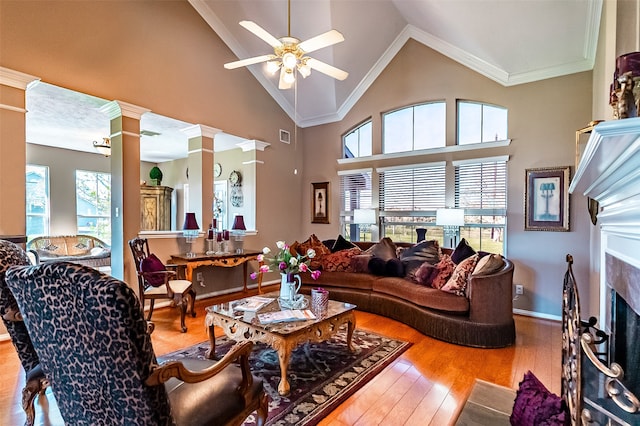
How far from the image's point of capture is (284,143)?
6270mm

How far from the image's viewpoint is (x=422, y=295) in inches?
139

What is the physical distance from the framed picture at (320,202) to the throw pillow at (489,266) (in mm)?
3285

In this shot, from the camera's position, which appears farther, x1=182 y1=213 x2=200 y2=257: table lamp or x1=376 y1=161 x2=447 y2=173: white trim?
x1=376 y1=161 x2=447 y2=173: white trim

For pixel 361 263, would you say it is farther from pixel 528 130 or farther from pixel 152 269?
pixel 528 130

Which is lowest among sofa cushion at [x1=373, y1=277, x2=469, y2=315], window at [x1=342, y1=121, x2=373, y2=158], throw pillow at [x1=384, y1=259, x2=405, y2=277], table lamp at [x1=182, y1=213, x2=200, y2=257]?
sofa cushion at [x1=373, y1=277, x2=469, y2=315]

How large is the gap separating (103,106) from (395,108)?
14.0ft

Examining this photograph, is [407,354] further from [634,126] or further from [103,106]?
[103,106]

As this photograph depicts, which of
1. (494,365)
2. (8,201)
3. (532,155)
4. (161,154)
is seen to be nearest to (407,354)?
(494,365)

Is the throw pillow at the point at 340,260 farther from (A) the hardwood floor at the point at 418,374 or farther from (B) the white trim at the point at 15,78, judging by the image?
(B) the white trim at the point at 15,78

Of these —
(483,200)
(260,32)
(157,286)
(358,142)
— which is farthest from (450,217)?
(157,286)

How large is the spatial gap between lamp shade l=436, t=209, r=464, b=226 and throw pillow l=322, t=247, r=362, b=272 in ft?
4.24

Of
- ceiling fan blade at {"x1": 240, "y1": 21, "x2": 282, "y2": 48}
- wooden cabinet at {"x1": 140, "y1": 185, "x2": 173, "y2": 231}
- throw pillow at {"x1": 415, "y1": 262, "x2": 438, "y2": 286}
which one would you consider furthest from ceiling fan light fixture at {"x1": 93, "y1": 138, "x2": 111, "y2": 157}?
throw pillow at {"x1": 415, "y1": 262, "x2": 438, "y2": 286}

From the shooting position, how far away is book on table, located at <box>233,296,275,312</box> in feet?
9.11

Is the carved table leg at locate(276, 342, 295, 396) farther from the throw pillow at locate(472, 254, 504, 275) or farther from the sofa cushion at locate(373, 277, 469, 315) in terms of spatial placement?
the throw pillow at locate(472, 254, 504, 275)
